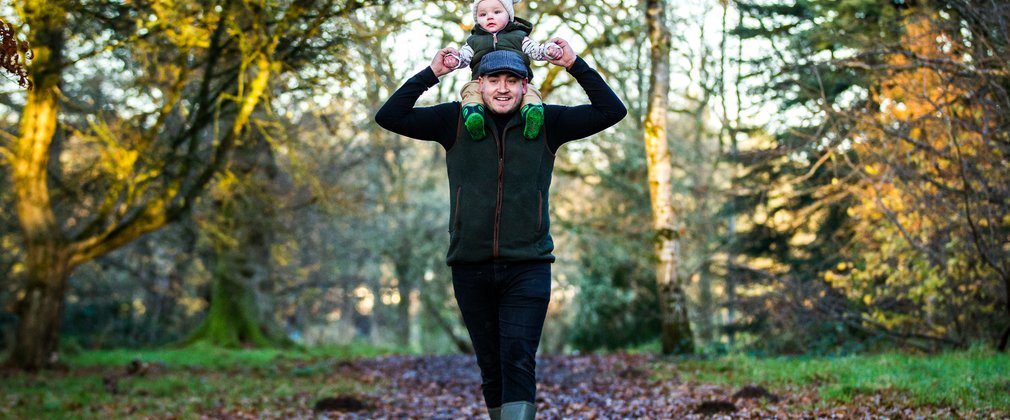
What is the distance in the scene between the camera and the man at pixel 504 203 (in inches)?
165

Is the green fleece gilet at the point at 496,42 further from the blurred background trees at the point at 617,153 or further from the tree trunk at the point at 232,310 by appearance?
the tree trunk at the point at 232,310

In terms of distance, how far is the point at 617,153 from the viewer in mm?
20797

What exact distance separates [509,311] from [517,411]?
0.46 meters

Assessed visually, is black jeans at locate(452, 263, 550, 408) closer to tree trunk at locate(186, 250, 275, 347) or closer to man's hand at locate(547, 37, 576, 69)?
man's hand at locate(547, 37, 576, 69)

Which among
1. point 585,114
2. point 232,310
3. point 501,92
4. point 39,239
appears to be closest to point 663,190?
point 585,114

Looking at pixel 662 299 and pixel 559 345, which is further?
pixel 559 345

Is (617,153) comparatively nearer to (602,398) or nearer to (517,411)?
(602,398)

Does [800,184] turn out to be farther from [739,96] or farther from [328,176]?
[328,176]

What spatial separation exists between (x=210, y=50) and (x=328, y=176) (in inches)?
446

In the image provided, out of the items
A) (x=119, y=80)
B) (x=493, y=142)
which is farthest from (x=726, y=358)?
(x=119, y=80)

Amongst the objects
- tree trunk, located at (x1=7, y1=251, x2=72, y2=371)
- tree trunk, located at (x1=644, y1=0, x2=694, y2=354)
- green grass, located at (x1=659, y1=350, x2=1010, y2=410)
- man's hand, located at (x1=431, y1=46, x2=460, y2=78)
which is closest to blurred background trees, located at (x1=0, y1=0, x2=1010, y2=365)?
tree trunk, located at (x1=7, y1=251, x2=72, y2=371)

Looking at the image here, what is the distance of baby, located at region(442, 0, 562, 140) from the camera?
4223 millimetres

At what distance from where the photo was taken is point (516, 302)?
13.8 feet

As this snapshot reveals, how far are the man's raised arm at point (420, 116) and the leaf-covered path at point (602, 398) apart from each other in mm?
3292
